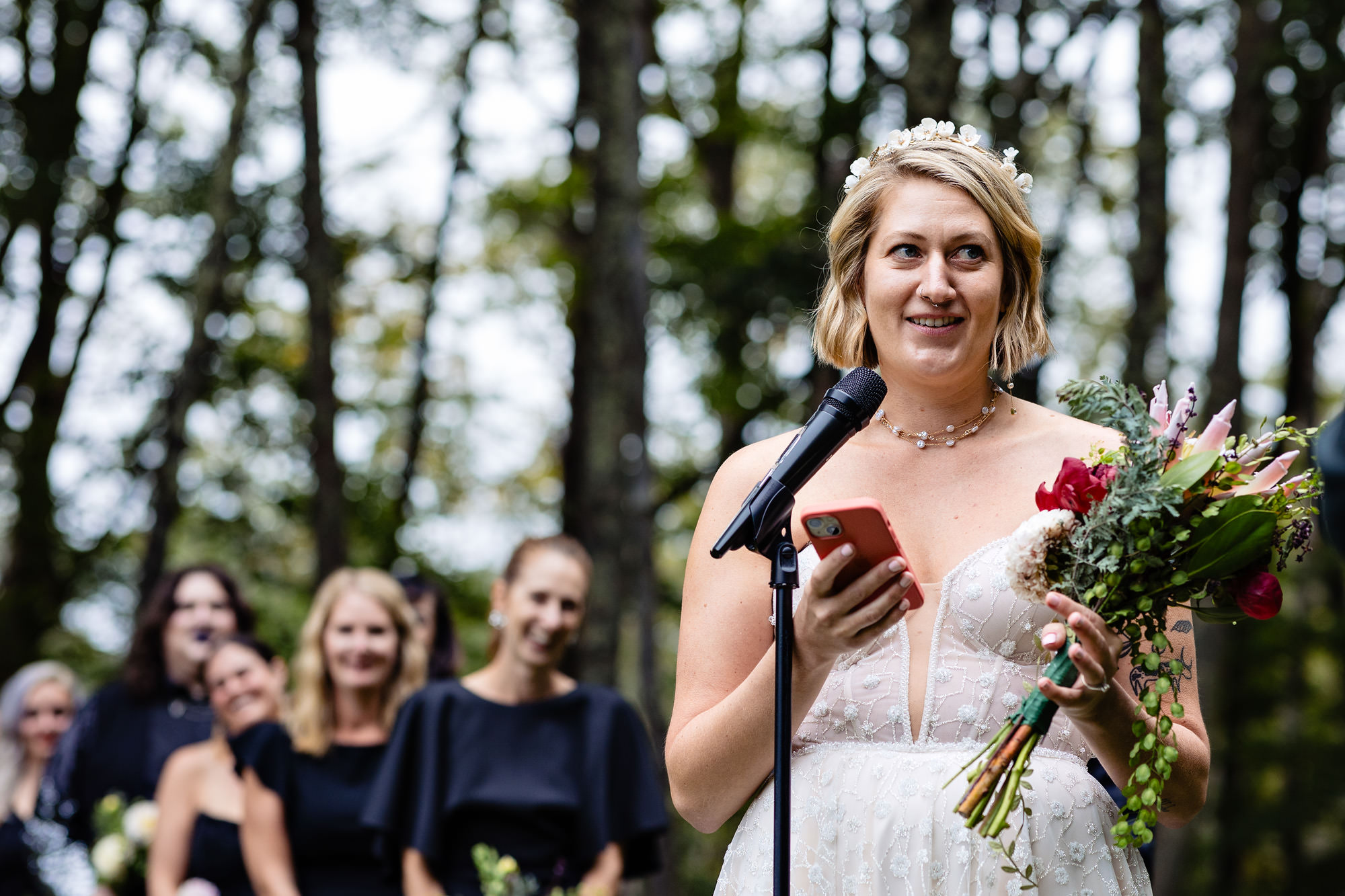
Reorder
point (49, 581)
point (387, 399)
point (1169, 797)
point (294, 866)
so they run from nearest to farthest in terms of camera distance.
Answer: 1. point (1169, 797)
2. point (294, 866)
3. point (49, 581)
4. point (387, 399)

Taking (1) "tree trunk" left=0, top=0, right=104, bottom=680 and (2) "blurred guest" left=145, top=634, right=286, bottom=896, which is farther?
(1) "tree trunk" left=0, top=0, right=104, bottom=680

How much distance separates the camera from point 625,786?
18.0 ft

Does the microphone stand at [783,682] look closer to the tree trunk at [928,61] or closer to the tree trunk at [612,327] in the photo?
the tree trunk at [928,61]

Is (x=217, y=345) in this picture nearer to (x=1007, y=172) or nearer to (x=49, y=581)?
(x=49, y=581)

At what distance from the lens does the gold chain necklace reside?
2627 mm

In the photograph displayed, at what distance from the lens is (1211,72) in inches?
504

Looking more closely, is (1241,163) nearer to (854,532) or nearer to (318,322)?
(318,322)

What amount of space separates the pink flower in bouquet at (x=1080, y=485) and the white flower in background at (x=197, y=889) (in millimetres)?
4291

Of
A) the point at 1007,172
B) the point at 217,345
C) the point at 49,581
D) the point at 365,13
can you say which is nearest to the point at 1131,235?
the point at 365,13

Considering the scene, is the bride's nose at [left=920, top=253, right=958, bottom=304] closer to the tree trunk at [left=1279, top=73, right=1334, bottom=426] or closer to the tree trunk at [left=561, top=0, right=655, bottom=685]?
the tree trunk at [left=561, top=0, right=655, bottom=685]

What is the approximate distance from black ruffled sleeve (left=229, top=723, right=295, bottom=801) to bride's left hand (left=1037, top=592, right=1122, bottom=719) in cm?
418

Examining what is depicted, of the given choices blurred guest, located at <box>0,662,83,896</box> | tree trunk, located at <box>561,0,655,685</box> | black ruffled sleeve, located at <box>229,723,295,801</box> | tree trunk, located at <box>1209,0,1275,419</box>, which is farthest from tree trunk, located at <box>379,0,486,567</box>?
black ruffled sleeve, located at <box>229,723,295,801</box>

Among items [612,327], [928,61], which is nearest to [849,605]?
[928,61]

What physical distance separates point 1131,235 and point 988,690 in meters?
13.6
